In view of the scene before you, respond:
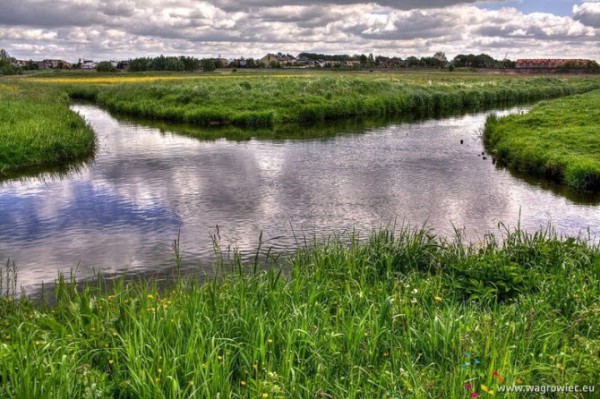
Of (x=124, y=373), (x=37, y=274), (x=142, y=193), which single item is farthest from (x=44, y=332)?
(x=142, y=193)

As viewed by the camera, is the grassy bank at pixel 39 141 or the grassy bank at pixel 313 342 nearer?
the grassy bank at pixel 313 342

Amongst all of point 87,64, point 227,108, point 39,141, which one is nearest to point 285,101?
point 227,108

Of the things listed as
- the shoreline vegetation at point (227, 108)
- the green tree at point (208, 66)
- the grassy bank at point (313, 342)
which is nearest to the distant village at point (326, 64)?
the green tree at point (208, 66)

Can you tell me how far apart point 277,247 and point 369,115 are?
33100 mm

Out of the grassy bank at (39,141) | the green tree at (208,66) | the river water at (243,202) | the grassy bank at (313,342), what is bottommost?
the river water at (243,202)

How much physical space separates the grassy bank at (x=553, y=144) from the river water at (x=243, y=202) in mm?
973

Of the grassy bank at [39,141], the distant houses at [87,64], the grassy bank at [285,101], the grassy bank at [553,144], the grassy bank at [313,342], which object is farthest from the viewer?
the distant houses at [87,64]

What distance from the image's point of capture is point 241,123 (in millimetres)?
36781

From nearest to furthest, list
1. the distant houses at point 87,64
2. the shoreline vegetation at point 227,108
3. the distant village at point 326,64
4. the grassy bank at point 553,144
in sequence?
the grassy bank at point 553,144, the shoreline vegetation at point 227,108, the distant village at point 326,64, the distant houses at point 87,64

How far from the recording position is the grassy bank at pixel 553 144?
61.1 feet

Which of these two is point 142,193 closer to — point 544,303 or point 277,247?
point 277,247

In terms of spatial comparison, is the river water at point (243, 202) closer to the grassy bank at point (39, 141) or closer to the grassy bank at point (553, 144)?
the grassy bank at point (553, 144)

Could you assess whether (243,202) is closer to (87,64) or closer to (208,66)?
(208,66)

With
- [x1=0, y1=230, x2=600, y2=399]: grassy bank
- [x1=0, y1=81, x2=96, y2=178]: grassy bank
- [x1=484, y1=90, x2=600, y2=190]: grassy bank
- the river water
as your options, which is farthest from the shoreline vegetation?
[x1=0, y1=230, x2=600, y2=399]: grassy bank
